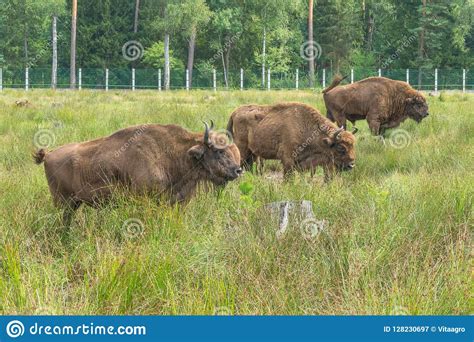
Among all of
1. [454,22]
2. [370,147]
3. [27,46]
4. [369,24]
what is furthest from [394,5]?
[370,147]

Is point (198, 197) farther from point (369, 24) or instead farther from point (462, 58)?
point (369, 24)

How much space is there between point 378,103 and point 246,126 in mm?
4666

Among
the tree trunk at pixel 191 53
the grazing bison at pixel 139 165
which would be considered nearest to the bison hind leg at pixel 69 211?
the grazing bison at pixel 139 165

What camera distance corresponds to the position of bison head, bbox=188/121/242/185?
688 cm

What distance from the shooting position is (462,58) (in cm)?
5275

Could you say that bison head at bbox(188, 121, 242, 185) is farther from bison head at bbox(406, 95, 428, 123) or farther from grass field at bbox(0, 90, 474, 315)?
bison head at bbox(406, 95, 428, 123)

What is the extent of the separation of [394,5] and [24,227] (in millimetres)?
53600

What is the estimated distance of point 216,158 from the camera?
22.7 feet

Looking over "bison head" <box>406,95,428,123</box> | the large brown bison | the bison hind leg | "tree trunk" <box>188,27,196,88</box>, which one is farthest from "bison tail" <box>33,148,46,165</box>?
"tree trunk" <box>188,27,196,88</box>

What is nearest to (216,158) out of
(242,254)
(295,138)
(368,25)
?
(242,254)

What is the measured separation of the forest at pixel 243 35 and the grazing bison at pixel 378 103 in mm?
33549

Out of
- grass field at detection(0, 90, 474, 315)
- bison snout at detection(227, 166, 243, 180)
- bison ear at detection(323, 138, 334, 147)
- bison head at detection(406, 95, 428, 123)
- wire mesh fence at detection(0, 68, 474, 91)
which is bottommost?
grass field at detection(0, 90, 474, 315)

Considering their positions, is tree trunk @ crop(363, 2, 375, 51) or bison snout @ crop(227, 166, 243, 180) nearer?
bison snout @ crop(227, 166, 243, 180)

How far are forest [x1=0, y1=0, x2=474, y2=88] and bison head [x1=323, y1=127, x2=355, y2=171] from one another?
38.9 m
